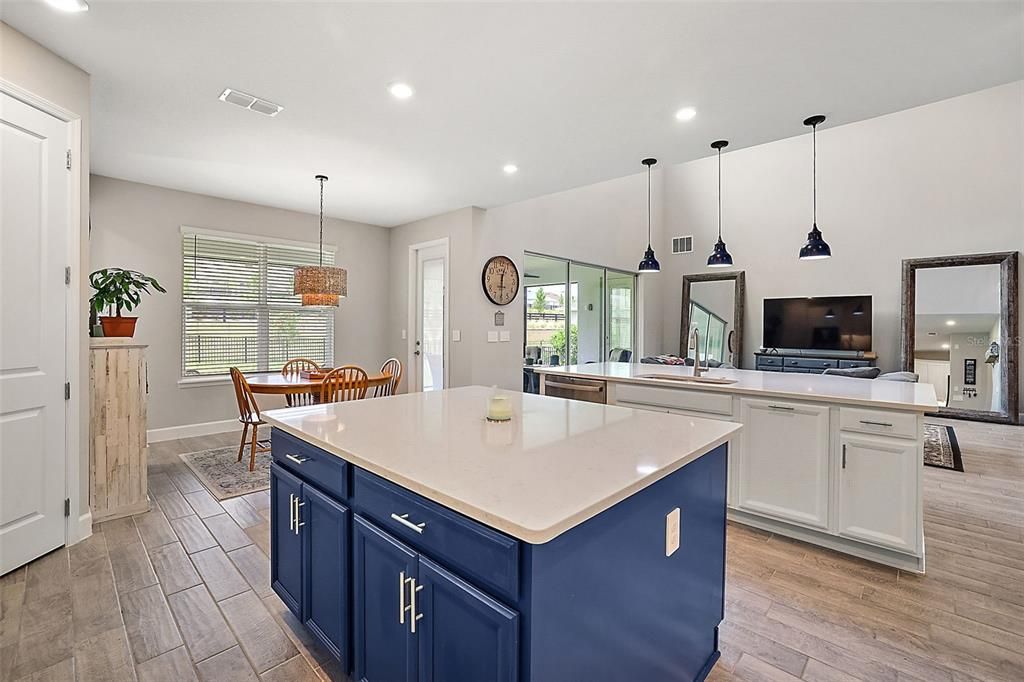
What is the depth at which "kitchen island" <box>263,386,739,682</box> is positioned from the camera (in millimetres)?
975

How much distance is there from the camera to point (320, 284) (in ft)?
14.0

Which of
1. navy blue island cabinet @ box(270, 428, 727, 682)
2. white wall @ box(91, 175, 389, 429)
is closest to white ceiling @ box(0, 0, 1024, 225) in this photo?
white wall @ box(91, 175, 389, 429)

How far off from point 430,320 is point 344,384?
203 centimetres

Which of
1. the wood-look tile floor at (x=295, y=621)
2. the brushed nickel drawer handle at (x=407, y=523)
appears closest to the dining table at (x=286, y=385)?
the wood-look tile floor at (x=295, y=621)

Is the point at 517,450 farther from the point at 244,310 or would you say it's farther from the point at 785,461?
the point at 244,310

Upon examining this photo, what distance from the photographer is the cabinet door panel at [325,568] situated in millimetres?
1472

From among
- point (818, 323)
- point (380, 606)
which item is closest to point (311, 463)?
point (380, 606)

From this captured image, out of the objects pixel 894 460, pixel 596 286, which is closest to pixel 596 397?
pixel 894 460

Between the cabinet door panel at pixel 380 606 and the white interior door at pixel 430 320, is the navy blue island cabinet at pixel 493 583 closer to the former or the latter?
the cabinet door panel at pixel 380 606

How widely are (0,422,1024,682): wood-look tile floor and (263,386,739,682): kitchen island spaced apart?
0.79ft

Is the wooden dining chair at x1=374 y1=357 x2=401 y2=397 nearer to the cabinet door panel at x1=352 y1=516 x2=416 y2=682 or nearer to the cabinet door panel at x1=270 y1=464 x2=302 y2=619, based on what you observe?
the cabinet door panel at x1=270 y1=464 x2=302 y2=619

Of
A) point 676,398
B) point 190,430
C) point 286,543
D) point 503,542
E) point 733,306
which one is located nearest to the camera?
point 503,542

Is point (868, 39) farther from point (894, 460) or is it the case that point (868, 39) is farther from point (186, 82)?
point (186, 82)

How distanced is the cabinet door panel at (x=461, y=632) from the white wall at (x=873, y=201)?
21.8 ft
